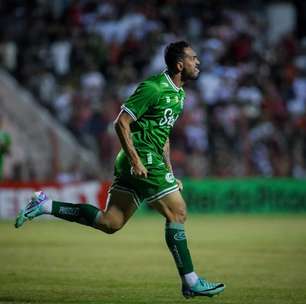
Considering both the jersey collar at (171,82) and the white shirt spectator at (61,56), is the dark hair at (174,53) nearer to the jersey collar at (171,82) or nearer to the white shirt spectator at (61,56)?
the jersey collar at (171,82)

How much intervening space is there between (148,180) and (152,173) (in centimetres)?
8

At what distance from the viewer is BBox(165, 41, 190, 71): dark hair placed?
9.24 meters

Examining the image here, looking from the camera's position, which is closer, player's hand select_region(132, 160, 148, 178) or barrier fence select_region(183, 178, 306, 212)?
player's hand select_region(132, 160, 148, 178)

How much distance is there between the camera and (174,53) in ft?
30.3

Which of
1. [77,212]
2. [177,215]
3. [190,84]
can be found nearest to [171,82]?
[177,215]

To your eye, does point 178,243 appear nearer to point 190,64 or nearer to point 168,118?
point 168,118

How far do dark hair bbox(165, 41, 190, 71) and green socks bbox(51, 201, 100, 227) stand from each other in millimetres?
1634

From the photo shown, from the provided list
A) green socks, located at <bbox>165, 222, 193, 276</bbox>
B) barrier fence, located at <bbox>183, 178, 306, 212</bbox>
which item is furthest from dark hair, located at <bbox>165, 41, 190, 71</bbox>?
barrier fence, located at <bbox>183, 178, 306, 212</bbox>

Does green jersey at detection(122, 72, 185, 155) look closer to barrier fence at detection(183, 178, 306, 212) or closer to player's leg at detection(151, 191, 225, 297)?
player's leg at detection(151, 191, 225, 297)

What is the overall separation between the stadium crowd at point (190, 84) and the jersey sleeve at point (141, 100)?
473 inches

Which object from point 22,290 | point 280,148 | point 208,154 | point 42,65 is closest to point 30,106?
point 42,65

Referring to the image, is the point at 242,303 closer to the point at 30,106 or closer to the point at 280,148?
the point at 280,148

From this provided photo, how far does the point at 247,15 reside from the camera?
25844 mm

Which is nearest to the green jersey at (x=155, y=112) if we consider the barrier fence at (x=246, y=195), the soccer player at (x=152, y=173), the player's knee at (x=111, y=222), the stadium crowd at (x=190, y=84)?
the soccer player at (x=152, y=173)
